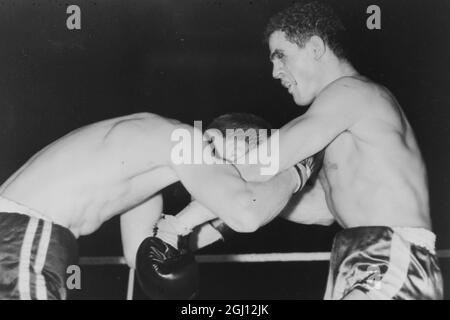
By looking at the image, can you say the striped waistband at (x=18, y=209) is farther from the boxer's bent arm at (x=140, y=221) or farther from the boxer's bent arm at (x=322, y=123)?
the boxer's bent arm at (x=322, y=123)

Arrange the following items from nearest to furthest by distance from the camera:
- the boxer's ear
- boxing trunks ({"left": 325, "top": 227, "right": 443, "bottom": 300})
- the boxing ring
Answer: boxing trunks ({"left": 325, "top": 227, "right": 443, "bottom": 300}) → the boxer's ear → the boxing ring

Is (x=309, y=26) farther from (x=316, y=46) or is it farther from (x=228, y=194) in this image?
(x=228, y=194)

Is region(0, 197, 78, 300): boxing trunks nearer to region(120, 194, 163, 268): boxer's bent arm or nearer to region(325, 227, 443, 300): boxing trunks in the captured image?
region(120, 194, 163, 268): boxer's bent arm

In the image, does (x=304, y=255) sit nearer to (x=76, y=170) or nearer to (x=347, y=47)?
(x=347, y=47)

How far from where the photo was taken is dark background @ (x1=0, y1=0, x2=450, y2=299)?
10.2 ft

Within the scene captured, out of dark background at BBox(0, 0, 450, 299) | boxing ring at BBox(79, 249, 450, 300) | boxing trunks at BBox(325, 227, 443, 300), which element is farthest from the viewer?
dark background at BBox(0, 0, 450, 299)

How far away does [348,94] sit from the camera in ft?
4.87

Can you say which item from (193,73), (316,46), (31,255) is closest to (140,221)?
(31,255)

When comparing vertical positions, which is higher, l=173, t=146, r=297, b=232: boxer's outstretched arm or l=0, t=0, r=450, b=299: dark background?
l=0, t=0, r=450, b=299: dark background

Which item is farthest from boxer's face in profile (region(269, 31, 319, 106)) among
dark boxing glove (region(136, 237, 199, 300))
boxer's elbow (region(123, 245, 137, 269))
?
boxer's elbow (region(123, 245, 137, 269))

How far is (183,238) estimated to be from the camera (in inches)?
61.4

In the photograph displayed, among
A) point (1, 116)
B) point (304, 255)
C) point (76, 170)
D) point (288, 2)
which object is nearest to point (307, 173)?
point (304, 255)

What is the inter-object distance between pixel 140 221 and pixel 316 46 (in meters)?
0.95
